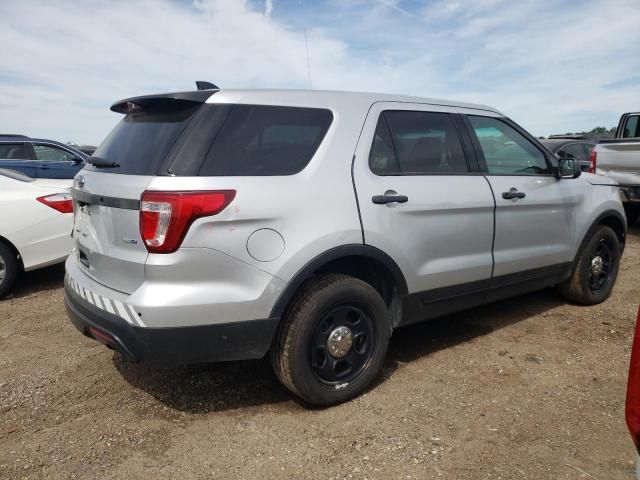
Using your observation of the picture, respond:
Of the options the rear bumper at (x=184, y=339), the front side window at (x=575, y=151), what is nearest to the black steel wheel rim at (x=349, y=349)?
the rear bumper at (x=184, y=339)

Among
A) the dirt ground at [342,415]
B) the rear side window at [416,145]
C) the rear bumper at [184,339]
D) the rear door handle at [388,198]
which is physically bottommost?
the dirt ground at [342,415]

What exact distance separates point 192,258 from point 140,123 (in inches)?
38.6

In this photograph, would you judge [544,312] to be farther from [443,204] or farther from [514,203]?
[443,204]

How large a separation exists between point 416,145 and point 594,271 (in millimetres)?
2491

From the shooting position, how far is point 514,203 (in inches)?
149

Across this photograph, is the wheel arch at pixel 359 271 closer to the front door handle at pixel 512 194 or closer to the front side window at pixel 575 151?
the front door handle at pixel 512 194

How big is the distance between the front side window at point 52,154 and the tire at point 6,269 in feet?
19.7

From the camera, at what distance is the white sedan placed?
197 inches

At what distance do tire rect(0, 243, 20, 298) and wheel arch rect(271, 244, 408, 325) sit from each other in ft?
11.8

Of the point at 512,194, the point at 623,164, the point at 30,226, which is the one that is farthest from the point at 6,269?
the point at 623,164

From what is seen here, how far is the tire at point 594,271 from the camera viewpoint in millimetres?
4582

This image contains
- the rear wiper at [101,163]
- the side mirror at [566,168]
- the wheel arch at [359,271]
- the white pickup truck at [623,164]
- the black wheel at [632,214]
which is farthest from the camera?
the black wheel at [632,214]

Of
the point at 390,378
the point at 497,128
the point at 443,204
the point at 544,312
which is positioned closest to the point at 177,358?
the point at 390,378

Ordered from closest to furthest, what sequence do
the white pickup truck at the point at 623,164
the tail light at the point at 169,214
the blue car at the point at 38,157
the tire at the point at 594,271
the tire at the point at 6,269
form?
the tail light at the point at 169,214
the tire at the point at 594,271
the tire at the point at 6,269
the white pickup truck at the point at 623,164
the blue car at the point at 38,157
